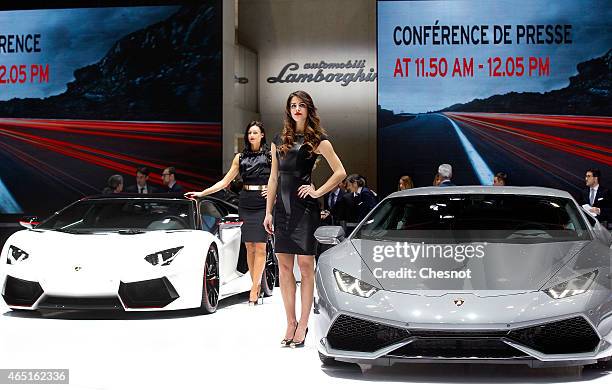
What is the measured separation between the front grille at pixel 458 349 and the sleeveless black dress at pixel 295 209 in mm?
1461

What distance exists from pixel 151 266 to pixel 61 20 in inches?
335

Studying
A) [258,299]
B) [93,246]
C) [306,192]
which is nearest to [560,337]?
[306,192]

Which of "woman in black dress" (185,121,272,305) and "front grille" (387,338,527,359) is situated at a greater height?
"woman in black dress" (185,121,272,305)

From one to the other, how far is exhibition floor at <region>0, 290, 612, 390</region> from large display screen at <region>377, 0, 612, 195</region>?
701cm

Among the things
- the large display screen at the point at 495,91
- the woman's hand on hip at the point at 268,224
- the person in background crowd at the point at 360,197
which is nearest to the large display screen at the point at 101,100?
the large display screen at the point at 495,91

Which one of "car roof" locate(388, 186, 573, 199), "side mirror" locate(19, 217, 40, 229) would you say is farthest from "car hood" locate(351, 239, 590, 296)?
"side mirror" locate(19, 217, 40, 229)

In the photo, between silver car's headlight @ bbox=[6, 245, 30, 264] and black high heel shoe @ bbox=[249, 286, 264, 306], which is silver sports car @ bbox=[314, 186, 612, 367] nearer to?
silver car's headlight @ bbox=[6, 245, 30, 264]

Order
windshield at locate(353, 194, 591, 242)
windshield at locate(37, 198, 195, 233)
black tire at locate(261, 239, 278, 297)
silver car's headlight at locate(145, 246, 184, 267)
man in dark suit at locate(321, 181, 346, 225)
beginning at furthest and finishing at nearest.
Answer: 1. man in dark suit at locate(321, 181, 346, 225)
2. black tire at locate(261, 239, 278, 297)
3. windshield at locate(37, 198, 195, 233)
4. silver car's headlight at locate(145, 246, 184, 267)
5. windshield at locate(353, 194, 591, 242)

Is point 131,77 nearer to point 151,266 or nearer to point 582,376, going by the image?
point 151,266

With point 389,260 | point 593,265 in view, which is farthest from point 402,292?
point 593,265

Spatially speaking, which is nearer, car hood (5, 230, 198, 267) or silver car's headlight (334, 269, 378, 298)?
silver car's headlight (334, 269, 378, 298)

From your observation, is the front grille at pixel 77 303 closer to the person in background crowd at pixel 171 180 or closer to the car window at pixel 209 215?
the car window at pixel 209 215

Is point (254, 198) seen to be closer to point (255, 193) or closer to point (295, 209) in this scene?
point (255, 193)

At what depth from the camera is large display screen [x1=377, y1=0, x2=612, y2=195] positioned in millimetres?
14172
